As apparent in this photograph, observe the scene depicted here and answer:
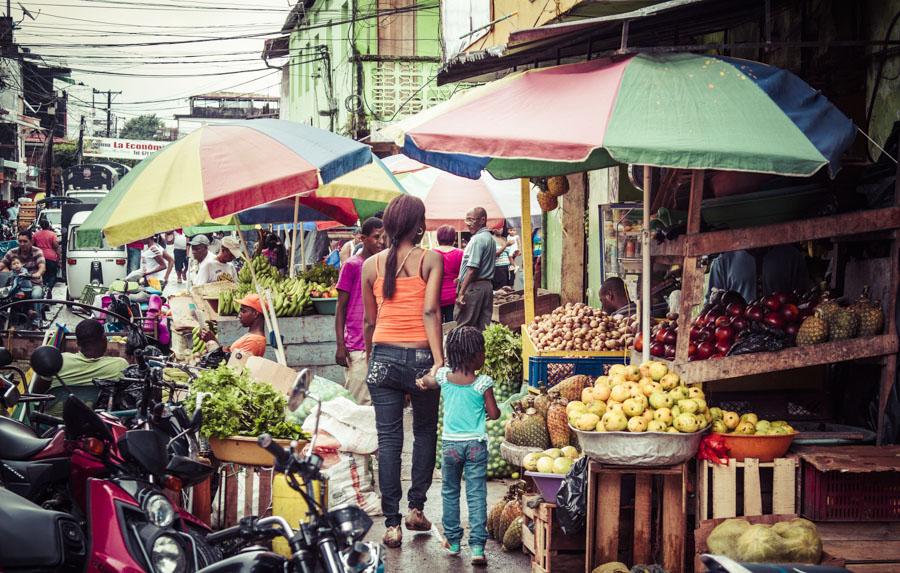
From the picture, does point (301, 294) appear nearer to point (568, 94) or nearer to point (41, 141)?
point (568, 94)

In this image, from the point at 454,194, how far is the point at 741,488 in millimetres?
8691

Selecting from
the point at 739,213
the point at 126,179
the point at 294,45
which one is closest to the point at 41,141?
the point at 294,45

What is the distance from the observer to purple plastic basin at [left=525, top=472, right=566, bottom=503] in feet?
19.2

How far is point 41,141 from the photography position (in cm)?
5612

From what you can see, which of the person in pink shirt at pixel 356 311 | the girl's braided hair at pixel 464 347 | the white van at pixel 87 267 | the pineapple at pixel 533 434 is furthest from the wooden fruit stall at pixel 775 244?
the white van at pixel 87 267

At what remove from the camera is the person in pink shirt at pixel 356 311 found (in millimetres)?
8853

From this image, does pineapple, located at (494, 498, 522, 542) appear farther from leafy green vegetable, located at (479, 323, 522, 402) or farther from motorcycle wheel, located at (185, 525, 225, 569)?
leafy green vegetable, located at (479, 323, 522, 402)

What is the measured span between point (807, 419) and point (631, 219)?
393 cm

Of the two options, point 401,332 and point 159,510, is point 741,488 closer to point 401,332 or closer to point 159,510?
point 401,332

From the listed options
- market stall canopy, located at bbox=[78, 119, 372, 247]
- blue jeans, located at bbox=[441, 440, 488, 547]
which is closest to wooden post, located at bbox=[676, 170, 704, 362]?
blue jeans, located at bbox=[441, 440, 488, 547]

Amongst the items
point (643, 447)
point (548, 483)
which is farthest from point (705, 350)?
point (548, 483)

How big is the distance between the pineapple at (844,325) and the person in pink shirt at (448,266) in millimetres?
6244

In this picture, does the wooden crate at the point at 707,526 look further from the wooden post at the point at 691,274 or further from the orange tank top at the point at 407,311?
the orange tank top at the point at 407,311

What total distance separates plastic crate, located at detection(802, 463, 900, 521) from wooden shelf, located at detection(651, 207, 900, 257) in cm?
131
